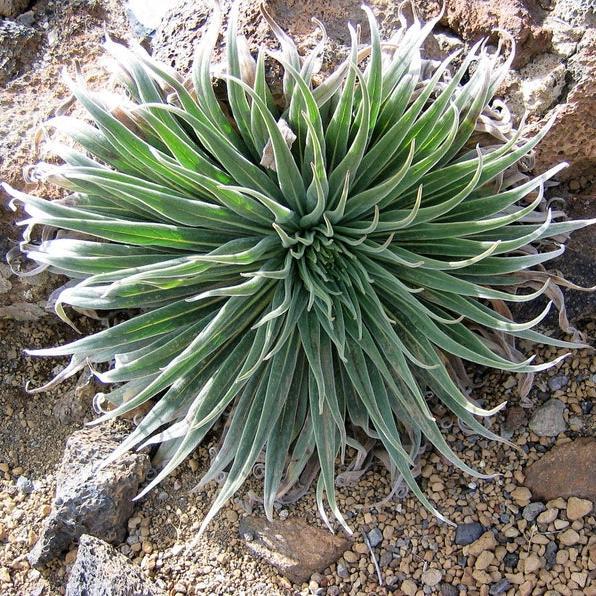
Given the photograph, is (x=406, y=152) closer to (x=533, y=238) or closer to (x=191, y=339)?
(x=533, y=238)

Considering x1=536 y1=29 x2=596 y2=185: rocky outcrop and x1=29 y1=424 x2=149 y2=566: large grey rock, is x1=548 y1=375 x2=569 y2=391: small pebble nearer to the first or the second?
x1=536 y1=29 x2=596 y2=185: rocky outcrop

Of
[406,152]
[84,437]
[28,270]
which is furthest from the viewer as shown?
[28,270]

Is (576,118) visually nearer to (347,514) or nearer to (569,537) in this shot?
(569,537)

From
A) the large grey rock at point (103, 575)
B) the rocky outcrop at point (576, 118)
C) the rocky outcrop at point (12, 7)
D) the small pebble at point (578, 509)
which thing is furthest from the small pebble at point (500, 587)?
the rocky outcrop at point (12, 7)

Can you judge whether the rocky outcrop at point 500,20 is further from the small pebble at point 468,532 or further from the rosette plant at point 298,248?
the small pebble at point 468,532

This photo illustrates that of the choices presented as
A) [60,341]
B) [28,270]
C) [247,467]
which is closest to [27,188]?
[28,270]

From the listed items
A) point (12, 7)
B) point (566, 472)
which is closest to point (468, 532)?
point (566, 472)

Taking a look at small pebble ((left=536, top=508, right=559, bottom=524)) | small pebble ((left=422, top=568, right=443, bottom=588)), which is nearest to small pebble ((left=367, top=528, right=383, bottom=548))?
small pebble ((left=422, top=568, right=443, bottom=588))
